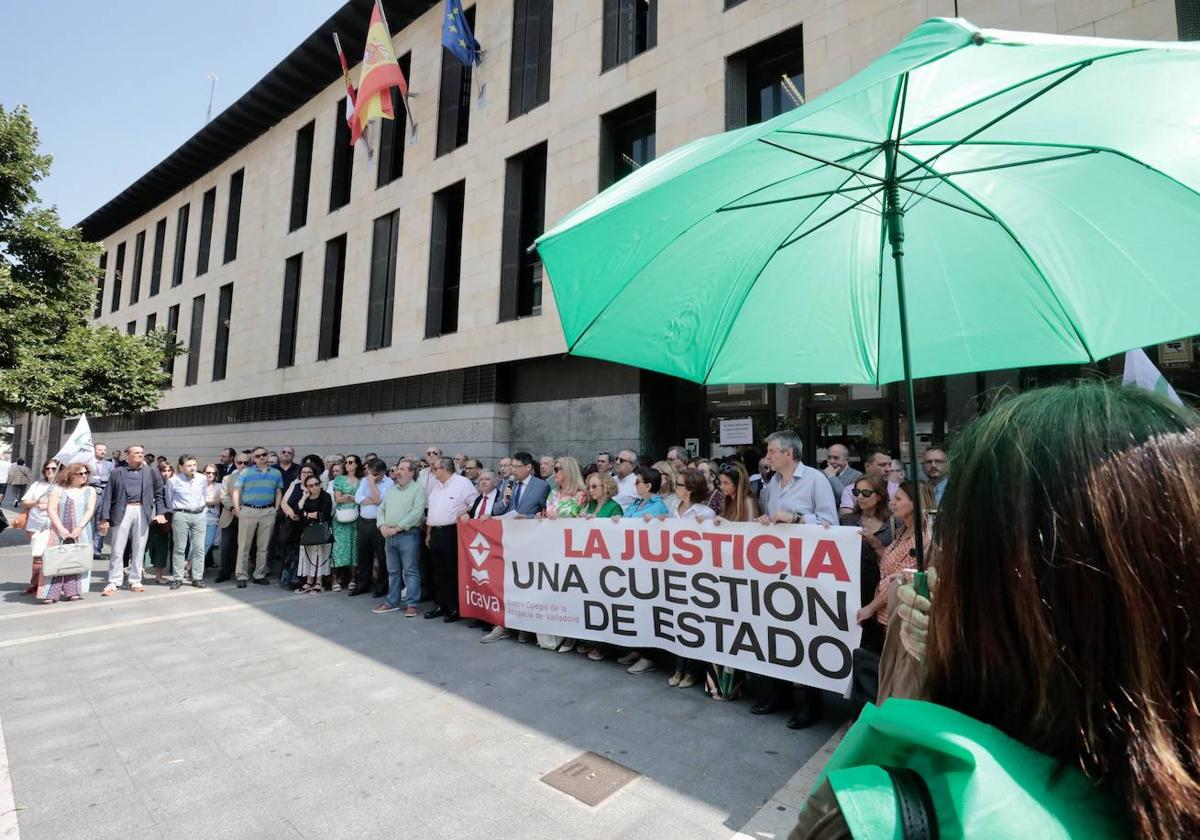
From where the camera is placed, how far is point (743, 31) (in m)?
10.1

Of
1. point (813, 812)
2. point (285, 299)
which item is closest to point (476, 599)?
point (813, 812)

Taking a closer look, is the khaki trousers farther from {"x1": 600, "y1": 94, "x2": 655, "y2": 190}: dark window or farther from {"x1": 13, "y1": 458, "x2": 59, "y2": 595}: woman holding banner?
{"x1": 600, "y1": 94, "x2": 655, "y2": 190}: dark window

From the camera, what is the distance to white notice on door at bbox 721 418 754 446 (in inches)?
407

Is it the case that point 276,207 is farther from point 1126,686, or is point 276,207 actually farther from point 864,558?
point 1126,686

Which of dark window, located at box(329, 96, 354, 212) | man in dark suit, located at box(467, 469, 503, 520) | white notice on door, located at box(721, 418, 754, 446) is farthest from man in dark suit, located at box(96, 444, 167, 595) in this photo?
dark window, located at box(329, 96, 354, 212)

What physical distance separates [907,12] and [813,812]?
1064cm

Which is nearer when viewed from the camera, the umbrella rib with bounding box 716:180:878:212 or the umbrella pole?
the umbrella pole

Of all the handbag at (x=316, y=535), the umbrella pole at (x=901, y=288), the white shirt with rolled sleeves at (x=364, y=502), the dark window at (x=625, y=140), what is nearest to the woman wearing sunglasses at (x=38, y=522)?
the handbag at (x=316, y=535)

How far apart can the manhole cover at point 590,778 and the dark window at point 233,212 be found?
25541mm

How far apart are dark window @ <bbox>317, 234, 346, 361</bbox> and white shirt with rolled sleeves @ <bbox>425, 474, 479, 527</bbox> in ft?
38.7

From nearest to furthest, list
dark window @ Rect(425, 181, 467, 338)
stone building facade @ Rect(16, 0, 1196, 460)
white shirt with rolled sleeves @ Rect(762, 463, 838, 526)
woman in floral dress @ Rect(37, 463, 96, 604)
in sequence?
white shirt with rolled sleeves @ Rect(762, 463, 838, 526)
woman in floral dress @ Rect(37, 463, 96, 604)
stone building facade @ Rect(16, 0, 1196, 460)
dark window @ Rect(425, 181, 467, 338)

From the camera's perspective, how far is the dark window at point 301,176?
19984 millimetres

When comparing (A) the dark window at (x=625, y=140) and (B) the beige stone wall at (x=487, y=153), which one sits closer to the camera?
(B) the beige stone wall at (x=487, y=153)

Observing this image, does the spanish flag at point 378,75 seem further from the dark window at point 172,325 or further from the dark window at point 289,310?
the dark window at point 172,325
